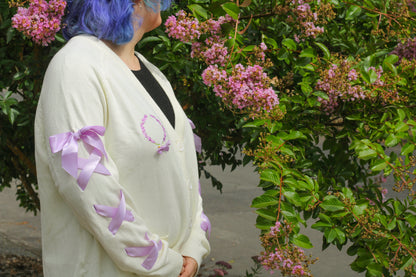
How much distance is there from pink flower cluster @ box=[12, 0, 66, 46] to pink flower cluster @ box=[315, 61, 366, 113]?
39.6 inches

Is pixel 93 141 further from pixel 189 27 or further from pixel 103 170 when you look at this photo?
pixel 189 27

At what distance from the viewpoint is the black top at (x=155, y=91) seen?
1685 millimetres

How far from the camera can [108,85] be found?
59.2 inches

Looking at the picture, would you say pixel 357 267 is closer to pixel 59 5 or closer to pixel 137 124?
pixel 137 124

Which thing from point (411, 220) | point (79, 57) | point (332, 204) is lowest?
point (411, 220)

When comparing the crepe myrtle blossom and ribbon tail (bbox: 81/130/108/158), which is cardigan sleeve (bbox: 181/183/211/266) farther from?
the crepe myrtle blossom

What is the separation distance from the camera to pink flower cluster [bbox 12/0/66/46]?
214 centimetres

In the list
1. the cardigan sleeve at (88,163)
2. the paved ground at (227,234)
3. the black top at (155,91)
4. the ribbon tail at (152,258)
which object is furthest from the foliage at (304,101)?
the paved ground at (227,234)

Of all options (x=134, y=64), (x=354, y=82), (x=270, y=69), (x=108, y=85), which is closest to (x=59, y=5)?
(x=134, y=64)

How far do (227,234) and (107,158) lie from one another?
16.5 ft

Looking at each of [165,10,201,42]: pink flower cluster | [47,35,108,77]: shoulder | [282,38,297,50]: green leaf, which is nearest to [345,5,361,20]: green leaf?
[282,38,297,50]: green leaf

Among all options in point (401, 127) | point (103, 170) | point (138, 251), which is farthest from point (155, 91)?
point (401, 127)

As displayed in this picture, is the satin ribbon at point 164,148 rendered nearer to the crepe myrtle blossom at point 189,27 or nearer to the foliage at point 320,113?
the foliage at point 320,113

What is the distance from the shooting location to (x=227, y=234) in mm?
6383
